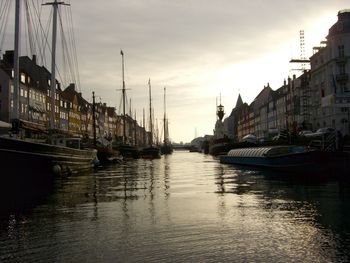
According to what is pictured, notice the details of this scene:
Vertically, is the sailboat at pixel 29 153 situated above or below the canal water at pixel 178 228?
above

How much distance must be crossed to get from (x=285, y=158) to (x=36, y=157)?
83.0 feet

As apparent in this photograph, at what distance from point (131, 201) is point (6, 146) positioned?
40.6 ft

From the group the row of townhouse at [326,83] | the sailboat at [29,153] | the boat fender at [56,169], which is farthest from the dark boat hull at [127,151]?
the boat fender at [56,169]

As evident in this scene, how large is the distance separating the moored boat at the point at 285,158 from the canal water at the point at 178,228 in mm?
18073

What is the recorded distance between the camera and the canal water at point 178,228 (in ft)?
38.9

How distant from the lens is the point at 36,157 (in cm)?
3559

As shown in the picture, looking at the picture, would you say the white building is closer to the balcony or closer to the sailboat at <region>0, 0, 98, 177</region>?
the balcony

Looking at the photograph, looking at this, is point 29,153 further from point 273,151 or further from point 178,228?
point 273,151

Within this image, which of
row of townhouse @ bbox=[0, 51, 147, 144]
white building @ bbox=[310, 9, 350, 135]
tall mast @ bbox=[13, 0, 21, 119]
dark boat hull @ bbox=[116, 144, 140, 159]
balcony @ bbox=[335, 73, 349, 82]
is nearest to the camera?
tall mast @ bbox=[13, 0, 21, 119]

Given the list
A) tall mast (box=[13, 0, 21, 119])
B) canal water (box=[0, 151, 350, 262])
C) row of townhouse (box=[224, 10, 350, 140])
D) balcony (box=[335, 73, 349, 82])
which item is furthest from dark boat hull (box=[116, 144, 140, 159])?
canal water (box=[0, 151, 350, 262])

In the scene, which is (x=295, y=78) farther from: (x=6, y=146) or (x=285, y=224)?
(x=285, y=224)

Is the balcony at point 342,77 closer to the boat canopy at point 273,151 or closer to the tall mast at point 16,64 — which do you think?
the boat canopy at point 273,151

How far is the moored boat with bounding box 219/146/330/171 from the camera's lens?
43134 millimetres

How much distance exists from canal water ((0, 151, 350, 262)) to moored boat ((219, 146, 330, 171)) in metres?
→ 18.1
